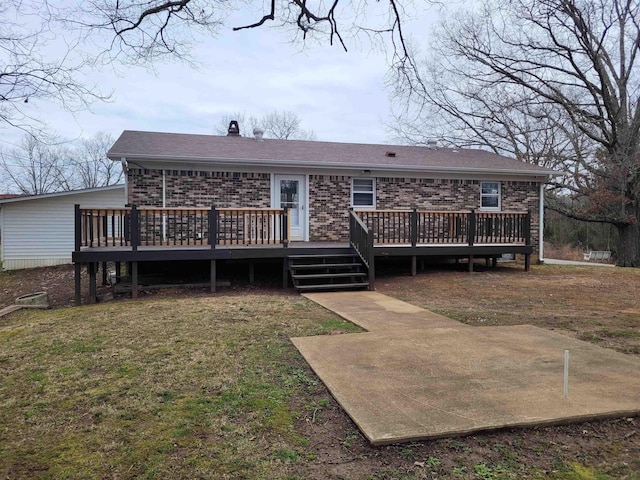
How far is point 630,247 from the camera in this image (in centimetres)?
1822

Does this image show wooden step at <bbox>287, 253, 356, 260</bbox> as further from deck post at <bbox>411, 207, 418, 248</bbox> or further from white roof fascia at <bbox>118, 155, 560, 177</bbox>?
white roof fascia at <bbox>118, 155, 560, 177</bbox>

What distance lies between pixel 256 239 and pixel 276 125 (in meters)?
27.2

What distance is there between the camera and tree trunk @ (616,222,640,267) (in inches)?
708

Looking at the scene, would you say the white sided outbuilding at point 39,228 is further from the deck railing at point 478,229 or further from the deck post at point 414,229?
the deck post at point 414,229

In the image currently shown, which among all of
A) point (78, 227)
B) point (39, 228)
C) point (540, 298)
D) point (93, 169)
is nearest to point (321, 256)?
point (540, 298)

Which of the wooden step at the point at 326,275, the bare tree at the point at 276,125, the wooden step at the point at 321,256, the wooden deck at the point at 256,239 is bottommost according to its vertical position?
the wooden step at the point at 326,275

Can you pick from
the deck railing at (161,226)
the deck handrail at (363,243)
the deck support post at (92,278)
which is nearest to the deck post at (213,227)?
the deck railing at (161,226)

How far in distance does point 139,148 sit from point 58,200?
798 centimetres

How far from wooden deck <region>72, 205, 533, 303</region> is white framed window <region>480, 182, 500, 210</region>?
2022 mm

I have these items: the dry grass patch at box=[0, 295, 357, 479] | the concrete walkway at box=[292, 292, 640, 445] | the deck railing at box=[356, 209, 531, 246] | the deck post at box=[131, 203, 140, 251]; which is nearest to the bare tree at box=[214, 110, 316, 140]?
the deck railing at box=[356, 209, 531, 246]

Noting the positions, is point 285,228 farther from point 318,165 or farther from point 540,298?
point 540,298

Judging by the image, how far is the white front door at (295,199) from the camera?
39.9 feet

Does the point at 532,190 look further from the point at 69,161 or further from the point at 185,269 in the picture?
the point at 69,161

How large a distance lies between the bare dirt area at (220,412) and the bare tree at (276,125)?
97.8ft
